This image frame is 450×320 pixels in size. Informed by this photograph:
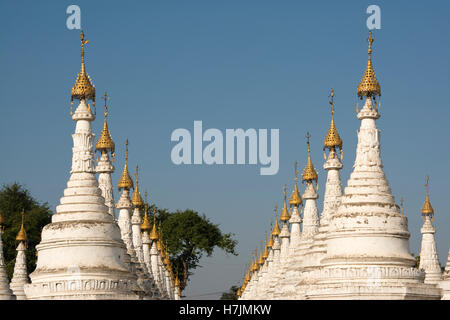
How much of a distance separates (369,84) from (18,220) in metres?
59.7

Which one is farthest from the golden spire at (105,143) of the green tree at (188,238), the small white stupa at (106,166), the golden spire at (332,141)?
the green tree at (188,238)

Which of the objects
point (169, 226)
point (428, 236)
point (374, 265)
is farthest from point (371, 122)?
Result: point (169, 226)

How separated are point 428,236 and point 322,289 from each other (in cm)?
2531

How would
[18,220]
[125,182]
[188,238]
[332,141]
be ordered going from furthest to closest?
1. [188,238]
2. [18,220]
3. [125,182]
4. [332,141]

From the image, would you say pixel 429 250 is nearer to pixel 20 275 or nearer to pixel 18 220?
pixel 20 275

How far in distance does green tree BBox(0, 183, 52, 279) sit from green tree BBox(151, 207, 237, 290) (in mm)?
21765

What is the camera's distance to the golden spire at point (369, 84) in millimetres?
52156

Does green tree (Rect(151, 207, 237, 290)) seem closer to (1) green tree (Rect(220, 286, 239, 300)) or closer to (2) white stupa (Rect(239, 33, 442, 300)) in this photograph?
(1) green tree (Rect(220, 286, 239, 300))

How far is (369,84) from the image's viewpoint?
52250 mm

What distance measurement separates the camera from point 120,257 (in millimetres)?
49781

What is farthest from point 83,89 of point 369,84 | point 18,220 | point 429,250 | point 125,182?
point 18,220

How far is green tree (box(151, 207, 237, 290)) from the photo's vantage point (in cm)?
13375

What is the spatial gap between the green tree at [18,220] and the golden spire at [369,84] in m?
49.3

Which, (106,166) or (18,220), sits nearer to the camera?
(106,166)
